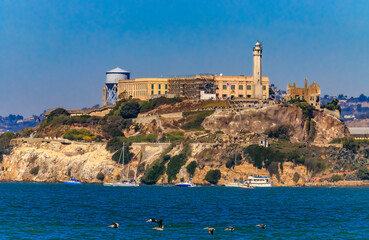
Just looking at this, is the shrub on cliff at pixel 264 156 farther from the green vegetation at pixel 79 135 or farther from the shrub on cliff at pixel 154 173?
the green vegetation at pixel 79 135

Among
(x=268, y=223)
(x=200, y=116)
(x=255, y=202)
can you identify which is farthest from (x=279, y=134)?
(x=268, y=223)

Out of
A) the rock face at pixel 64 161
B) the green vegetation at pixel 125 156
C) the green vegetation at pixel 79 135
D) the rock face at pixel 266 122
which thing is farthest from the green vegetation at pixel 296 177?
the green vegetation at pixel 79 135

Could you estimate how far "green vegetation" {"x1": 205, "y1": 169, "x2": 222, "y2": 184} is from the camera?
163500mm

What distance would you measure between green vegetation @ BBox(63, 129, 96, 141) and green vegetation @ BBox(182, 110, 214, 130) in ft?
70.7

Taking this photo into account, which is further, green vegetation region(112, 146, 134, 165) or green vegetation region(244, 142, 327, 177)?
green vegetation region(112, 146, 134, 165)

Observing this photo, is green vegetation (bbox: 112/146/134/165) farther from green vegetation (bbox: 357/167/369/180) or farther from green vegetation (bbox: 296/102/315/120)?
green vegetation (bbox: 357/167/369/180)

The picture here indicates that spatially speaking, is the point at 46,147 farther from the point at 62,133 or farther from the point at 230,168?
the point at 230,168

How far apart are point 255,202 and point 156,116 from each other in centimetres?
7744

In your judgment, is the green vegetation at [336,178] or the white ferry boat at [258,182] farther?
the green vegetation at [336,178]

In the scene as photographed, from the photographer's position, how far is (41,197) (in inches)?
5044

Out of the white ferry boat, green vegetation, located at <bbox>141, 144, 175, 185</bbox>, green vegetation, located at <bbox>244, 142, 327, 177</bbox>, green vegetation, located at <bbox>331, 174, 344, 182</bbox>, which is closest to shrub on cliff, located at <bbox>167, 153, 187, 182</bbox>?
green vegetation, located at <bbox>141, 144, 175, 185</bbox>

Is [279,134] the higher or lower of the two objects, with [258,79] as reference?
lower

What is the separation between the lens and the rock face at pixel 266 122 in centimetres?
18412

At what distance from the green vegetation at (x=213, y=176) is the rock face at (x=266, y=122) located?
2006 centimetres
